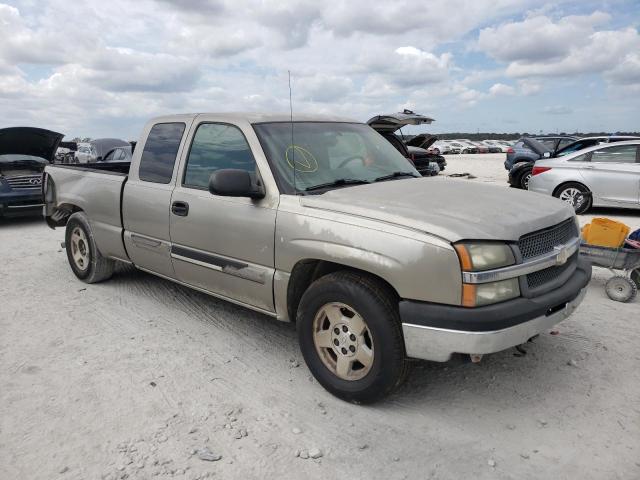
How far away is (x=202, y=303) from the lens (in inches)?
200

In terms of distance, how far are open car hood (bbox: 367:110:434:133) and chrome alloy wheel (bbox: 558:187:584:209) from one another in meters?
3.55

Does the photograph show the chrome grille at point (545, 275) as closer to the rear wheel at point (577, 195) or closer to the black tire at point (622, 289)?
the black tire at point (622, 289)

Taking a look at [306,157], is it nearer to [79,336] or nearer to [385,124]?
[79,336]

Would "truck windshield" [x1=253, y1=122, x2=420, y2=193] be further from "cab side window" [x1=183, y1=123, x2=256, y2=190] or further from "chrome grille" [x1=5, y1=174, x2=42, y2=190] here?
"chrome grille" [x1=5, y1=174, x2=42, y2=190]

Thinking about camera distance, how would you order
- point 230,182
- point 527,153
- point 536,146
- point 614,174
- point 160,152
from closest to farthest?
1. point 230,182
2. point 160,152
3. point 614,174
4. point 536,146
5. point 527,153

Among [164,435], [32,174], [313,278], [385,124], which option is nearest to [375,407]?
[313,278]

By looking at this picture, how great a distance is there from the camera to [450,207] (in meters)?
3.19

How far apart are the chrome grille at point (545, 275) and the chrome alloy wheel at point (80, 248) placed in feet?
15.2

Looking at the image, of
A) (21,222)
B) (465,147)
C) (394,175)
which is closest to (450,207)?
(394,175)

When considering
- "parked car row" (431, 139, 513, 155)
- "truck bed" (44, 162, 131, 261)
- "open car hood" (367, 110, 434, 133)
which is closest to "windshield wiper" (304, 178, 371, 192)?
"truck bed" (44, 162, 131, 261)

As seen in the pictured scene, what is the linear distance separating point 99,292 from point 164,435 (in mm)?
3041

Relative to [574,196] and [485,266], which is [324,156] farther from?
[574,196]

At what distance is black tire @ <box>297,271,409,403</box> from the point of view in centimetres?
296

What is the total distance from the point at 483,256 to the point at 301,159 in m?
1.62
